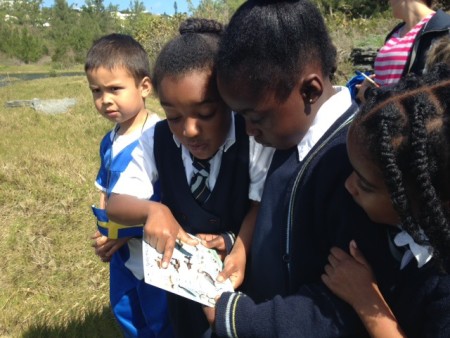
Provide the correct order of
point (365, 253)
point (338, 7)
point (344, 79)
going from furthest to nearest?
1. point (338, 7)
2. point (344, 79)
3. point (365, 253)

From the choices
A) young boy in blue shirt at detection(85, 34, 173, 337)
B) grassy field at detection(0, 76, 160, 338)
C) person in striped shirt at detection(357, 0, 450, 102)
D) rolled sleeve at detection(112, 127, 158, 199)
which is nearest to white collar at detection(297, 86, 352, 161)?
rolled sleeve at detection(112, 127, 158, 199)

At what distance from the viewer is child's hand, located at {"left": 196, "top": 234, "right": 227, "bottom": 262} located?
1517 mm

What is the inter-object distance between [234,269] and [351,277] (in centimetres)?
43

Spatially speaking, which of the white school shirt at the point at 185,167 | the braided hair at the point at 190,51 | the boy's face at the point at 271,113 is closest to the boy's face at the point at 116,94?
the white school shirt at the point at 185,167

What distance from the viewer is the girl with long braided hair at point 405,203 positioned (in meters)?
0.93

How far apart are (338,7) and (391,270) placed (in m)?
17.1

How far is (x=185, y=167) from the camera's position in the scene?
1.53 meters

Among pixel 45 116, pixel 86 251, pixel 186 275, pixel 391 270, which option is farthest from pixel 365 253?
pixel 45 116

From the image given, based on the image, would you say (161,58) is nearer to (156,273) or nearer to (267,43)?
(267,43)

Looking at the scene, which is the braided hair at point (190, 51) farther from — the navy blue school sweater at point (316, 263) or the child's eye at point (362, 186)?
the child's eye at point (362, 186)

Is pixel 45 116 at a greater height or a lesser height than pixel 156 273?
lesser

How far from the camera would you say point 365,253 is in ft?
3.58

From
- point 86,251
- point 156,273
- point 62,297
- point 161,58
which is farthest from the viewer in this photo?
point 86,251

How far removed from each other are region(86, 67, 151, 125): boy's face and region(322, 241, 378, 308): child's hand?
51.0 inches
